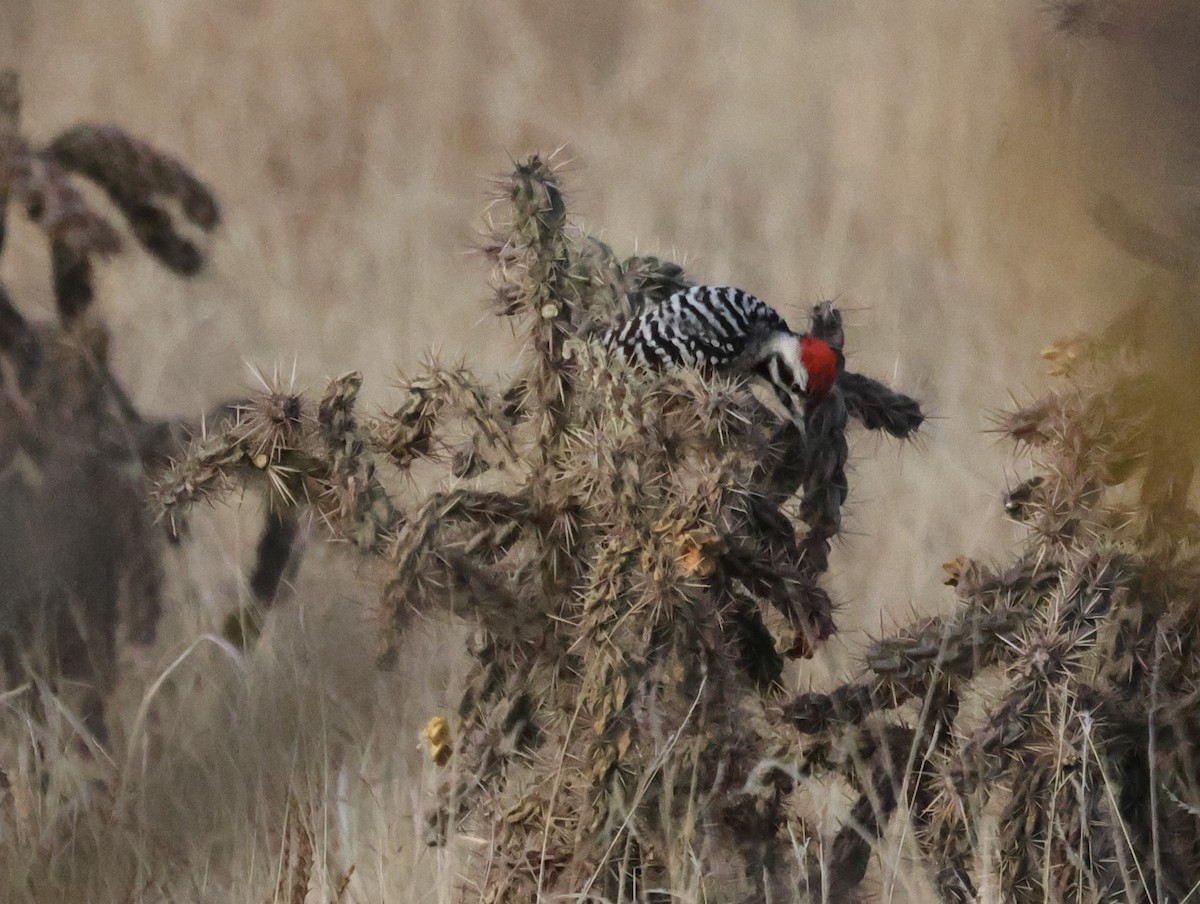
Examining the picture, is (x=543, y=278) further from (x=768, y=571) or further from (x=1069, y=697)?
(x=1069, y=697)

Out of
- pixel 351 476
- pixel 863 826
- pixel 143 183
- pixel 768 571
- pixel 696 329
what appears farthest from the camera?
pixel 143 183

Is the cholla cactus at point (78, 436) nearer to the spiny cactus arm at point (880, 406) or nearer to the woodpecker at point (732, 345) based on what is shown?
the woodpecker at point (732, 345)

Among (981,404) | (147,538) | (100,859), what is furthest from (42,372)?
(981,404)

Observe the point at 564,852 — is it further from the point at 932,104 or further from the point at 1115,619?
the point at 932,104

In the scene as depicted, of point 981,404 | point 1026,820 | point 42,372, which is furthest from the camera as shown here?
point 981,404

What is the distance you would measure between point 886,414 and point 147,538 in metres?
1.89

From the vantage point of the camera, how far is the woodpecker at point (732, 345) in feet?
8.16

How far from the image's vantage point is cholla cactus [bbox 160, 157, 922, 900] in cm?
222

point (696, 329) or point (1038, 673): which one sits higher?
point (696, 329)

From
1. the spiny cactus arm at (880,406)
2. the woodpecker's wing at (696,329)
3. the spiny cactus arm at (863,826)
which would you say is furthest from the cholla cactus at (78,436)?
the spiny cactus arm at (863,826)

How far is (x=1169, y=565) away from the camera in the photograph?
97.3 inches

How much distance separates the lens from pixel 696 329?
103 inches

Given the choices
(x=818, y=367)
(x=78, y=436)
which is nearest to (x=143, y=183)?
(x=78, y=436)

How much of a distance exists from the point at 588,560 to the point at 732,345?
1.82 feet
